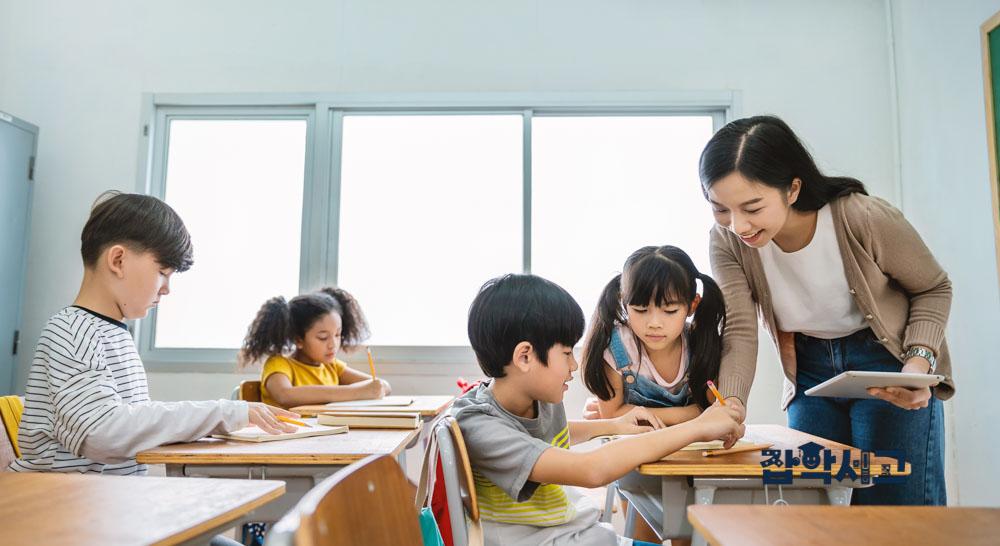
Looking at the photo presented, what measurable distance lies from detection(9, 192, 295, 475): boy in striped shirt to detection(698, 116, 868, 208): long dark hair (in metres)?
1.13

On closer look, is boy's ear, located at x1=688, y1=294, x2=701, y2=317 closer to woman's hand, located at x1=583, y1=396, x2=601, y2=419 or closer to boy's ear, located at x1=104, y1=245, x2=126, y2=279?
woman's hand, located at x1=583, y1=396, x2=601, y2=419

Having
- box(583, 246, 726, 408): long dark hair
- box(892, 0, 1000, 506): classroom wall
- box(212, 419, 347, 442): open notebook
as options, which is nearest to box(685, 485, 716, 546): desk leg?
box(583, 246, 726, 408): long dark hair

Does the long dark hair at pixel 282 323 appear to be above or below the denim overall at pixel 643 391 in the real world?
above

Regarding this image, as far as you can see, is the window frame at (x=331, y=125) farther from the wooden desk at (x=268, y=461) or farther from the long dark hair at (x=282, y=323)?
the wooden desk at (x=268, y=461)

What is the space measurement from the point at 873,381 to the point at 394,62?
2.89 metres

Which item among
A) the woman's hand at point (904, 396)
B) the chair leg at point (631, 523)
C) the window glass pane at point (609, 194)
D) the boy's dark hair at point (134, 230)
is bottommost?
the chair leg at point (631, 523)

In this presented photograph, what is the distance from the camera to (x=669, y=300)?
1812 mm

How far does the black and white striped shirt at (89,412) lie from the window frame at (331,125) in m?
1.92

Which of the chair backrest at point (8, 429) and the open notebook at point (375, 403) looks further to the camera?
the open notebook at point (375, 403)

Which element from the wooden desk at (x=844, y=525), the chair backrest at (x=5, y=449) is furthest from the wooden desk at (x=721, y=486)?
the chair backrest at (x=5, y=449)

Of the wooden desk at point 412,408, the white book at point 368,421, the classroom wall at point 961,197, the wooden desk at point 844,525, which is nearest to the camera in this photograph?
the wooden desk at point 844,525

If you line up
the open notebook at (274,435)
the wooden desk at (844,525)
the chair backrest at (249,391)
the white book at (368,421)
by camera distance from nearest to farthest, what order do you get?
the wooden desk at (844,525) < the open notebook at (274,435) < the white book at (368,421) < the chair backrest at (249,391)

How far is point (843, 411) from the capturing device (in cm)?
160

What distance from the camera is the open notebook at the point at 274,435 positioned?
4.81 ft
